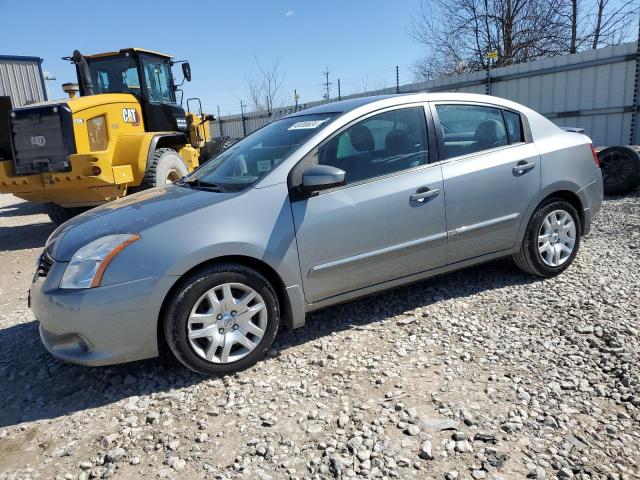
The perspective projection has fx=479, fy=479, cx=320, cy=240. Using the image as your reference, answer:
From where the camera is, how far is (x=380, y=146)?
357cm

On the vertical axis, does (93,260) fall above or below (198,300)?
above

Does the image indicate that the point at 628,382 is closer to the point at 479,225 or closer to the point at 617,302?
the point at 617,302

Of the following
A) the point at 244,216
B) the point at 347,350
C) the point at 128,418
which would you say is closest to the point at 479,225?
the point at 347,350

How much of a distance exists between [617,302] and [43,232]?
8.71m

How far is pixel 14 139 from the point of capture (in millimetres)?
7262

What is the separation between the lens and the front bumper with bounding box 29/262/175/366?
2738mm

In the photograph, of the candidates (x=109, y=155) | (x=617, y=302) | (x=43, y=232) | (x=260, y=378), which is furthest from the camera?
(x=43, y=232)

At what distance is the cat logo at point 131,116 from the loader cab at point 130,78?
280 millimetres

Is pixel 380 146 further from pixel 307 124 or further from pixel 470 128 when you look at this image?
pixel 470 128

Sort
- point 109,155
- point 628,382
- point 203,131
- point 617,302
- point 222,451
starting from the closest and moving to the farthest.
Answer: point 222,451 < point 628,382 < point 617,302 < point 109,155 < point 203,131

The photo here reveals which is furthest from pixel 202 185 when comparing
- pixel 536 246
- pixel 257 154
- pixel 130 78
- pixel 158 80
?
pixel 158 80

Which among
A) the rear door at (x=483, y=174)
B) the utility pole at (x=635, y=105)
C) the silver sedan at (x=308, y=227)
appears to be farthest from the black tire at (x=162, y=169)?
the utility pole at (x=635, y=105)

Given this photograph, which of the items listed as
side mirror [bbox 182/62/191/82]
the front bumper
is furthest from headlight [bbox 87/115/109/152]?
the front bumper

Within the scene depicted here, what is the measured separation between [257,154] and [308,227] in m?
0.85
